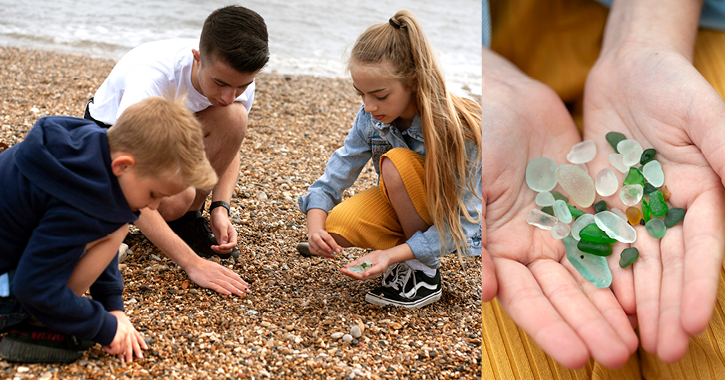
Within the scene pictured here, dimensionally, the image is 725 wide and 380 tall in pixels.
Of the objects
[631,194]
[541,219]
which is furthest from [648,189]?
[541,219]

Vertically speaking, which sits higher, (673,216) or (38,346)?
(673,216)

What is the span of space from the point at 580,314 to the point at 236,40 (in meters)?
1.45

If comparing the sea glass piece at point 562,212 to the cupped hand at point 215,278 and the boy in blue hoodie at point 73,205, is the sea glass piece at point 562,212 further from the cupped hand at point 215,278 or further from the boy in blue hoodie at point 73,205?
the cupped hand at point 215,278

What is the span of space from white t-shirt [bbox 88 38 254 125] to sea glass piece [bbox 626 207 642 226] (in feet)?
5.18

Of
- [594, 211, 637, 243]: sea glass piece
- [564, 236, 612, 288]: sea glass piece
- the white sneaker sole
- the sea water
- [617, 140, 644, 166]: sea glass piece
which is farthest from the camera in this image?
the sea water

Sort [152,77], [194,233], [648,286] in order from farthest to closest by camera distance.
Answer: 1. [194,233]
2. [152,77]
3. [648,286]

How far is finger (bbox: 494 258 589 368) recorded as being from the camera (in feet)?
3.75

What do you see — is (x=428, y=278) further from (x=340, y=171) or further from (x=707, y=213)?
(x=707, y=213)

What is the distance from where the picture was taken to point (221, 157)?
2305 mm

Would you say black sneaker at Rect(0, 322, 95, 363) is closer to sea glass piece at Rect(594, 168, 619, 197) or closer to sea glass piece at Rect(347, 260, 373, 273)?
sea glass piece at Rect(347, 260, 373, 273)

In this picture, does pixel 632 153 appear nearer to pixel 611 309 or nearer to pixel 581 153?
pixel 581 153

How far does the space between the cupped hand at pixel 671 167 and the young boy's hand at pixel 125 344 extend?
4.18ft

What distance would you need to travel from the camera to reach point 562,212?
1.55m

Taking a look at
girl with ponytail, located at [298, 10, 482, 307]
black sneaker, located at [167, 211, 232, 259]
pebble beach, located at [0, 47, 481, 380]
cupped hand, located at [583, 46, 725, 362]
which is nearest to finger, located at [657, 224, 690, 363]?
cupped hand, located at [583, 46, 725, 362]
